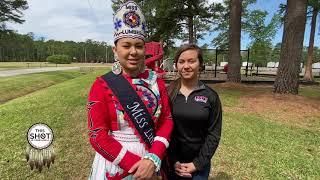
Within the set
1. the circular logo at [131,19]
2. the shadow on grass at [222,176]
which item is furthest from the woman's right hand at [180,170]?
the shadow on grass at [222,176]

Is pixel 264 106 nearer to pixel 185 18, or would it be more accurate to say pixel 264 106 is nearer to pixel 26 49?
pixel 185 18

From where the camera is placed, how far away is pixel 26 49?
439 feet

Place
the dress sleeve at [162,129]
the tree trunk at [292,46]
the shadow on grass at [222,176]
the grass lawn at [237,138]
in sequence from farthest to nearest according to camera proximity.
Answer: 1. the tree trunk at [292,46]
2. the grass lawn at [237,138]
3. the shadow on grass at [222,176]
4. the dress sleeve at [162,129]

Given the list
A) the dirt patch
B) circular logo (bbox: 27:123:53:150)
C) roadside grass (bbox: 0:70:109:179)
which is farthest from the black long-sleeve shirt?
the dirt patch

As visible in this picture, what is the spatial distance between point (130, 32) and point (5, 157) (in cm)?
465

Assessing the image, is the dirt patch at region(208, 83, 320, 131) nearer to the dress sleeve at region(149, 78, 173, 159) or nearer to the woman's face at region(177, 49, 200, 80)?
the woman's face at region(177, 49, 200, 80)

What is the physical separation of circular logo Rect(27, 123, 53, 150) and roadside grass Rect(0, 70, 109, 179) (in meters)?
1.65

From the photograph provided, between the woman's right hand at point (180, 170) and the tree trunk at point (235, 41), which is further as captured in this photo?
the tree trunk at point (235, 41)

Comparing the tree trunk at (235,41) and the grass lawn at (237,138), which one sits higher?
the tree trunk at (235,41)

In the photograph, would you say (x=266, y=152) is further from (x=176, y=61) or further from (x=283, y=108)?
(x=283, y=108)

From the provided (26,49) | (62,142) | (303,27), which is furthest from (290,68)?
(26,49)

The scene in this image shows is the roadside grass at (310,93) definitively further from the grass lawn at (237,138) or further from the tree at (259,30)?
the tree at (259,30)

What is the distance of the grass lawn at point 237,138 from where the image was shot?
17.8 feet

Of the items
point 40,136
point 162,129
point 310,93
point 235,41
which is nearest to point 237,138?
point 40,136
